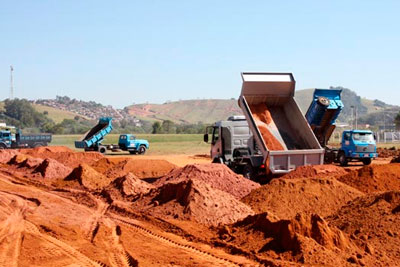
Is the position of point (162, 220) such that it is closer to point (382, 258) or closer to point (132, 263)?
point (132, 263)

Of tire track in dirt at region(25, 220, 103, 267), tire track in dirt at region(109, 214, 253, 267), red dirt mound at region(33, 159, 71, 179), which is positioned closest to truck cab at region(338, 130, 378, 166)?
red dirt mound at region(33, 159, 71, 179)

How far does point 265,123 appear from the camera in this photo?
70.3 feet

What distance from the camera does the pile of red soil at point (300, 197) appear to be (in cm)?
1475

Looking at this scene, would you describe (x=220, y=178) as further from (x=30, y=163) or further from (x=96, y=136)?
(x=96, y=136)

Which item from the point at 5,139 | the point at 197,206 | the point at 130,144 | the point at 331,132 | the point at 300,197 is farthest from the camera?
the point at 5,139

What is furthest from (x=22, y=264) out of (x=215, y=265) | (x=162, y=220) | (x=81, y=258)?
(x=162, y=220)

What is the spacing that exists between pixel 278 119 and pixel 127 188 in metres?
6.61

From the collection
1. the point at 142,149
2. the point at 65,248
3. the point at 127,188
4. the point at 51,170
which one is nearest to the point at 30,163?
the point at 51,170

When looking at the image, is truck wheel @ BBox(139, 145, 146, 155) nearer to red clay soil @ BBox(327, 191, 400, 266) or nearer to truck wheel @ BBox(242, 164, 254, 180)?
truck wheel @ BBox(242, 164, 254, 180)

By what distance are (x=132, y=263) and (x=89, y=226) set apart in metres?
3.95

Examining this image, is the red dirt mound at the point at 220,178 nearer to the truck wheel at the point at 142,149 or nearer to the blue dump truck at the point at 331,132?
the blue dump truck at the point at 331,132

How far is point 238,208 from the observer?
47.6 feet

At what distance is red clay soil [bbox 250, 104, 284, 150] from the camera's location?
67.8 feet

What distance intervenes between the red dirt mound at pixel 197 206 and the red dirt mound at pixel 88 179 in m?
6.61
